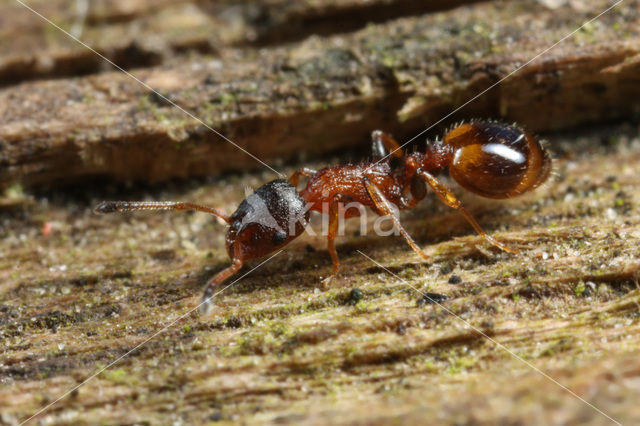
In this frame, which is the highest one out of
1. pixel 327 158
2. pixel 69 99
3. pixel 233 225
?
pixel 69 99

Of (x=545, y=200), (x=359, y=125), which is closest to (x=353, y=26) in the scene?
(x=359, y=125)

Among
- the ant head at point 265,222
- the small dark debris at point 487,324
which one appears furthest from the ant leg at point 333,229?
the small dark debris at point 487,324

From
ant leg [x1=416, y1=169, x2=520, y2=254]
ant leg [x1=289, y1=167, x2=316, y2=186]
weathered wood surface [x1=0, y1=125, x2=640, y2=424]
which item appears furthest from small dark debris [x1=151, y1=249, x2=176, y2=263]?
ant leg [x1=416, y1=169, x2=520, y2=254]

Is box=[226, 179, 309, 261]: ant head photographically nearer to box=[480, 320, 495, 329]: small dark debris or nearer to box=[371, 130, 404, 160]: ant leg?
box=[371, 130, 404, 160]: ant leg

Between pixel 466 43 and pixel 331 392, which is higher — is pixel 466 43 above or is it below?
above

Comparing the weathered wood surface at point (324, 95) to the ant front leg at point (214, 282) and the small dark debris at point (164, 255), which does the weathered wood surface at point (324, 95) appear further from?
the ant front leg at point (214, 282)

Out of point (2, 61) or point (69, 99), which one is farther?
point (2, 61)

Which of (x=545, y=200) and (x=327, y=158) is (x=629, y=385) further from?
(x=327, y=158)

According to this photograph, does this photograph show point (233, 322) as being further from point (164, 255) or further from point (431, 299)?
point (431, 299)

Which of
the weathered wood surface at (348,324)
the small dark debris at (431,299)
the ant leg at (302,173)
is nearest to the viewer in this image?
the weathered wood surface at (348,324)
